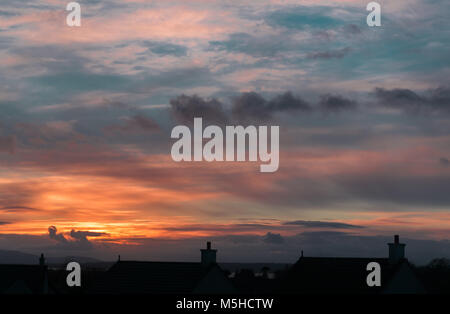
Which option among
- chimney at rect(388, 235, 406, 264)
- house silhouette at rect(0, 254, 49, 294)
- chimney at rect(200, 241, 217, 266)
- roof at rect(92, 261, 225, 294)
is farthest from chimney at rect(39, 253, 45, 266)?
chimney at rect(388, 235, 406, 264)

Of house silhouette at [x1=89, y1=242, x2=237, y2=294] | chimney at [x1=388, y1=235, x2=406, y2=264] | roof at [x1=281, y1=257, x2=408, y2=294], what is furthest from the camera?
chimney at [x1=388, y1=235, x2=406, y2=264]

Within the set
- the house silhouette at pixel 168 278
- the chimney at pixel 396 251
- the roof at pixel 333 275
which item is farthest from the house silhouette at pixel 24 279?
the chimney at pixel 396 251

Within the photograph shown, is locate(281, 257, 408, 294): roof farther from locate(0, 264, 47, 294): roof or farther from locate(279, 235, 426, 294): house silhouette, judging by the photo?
locate(0, 264, 47, 294): roof

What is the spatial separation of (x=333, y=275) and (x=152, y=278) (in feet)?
49.5

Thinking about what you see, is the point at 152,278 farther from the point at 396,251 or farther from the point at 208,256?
the point at 396,251

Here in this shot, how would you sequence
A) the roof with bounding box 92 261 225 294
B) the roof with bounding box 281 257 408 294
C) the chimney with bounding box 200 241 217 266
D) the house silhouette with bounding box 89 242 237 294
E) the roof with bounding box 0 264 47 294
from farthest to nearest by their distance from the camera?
1. the roof with bounding box 0 264 47 294
2. the roof with bounding box 281 257 408 294
3. the chimney with bounding box 200 241 217 266
4. the house silhouette with bounding box 89 242 237 294
5. the roof with bounding box 92 261 225 294

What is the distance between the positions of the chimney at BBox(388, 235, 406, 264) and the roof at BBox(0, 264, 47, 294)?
100 ft

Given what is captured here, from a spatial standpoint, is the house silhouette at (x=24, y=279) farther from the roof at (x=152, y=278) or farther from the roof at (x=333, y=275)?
the roof at (x=333, y=275)

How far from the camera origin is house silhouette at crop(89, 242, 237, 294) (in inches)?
1690

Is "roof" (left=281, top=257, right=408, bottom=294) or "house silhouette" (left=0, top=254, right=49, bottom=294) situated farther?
"house silhouette" (left=0, top=254, right=49, bottom=294)
